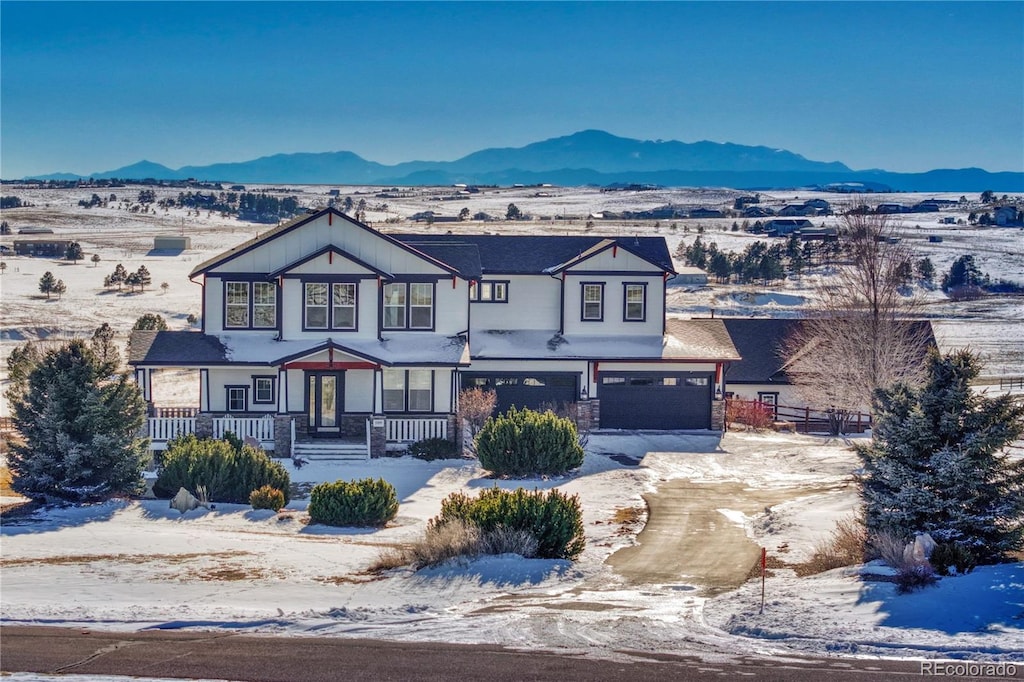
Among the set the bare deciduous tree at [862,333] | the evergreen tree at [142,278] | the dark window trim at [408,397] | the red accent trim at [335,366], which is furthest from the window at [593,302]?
the evergreen tree at [142,278]

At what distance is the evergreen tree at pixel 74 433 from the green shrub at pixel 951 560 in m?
17.5

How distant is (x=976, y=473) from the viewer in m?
18.0

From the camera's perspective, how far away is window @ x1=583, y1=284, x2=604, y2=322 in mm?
38531

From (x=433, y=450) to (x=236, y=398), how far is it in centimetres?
658

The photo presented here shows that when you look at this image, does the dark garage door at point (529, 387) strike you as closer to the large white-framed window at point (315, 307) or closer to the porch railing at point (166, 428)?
the large white-framed window at point (315, 307)

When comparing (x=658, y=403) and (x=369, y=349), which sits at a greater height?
(x=369, y=349)

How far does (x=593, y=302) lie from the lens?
38.6 m

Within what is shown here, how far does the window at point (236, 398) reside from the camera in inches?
1330

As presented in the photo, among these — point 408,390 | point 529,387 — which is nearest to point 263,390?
point 408,390

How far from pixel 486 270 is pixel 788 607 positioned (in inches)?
929

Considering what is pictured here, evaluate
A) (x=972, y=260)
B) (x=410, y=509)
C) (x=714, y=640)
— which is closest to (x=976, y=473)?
(x=714, y=640)

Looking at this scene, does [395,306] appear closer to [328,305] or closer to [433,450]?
[328,305]

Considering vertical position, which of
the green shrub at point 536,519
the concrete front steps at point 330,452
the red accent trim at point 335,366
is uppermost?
the red accent trim at point 335,366

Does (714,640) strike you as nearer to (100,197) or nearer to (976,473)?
(976,473)
